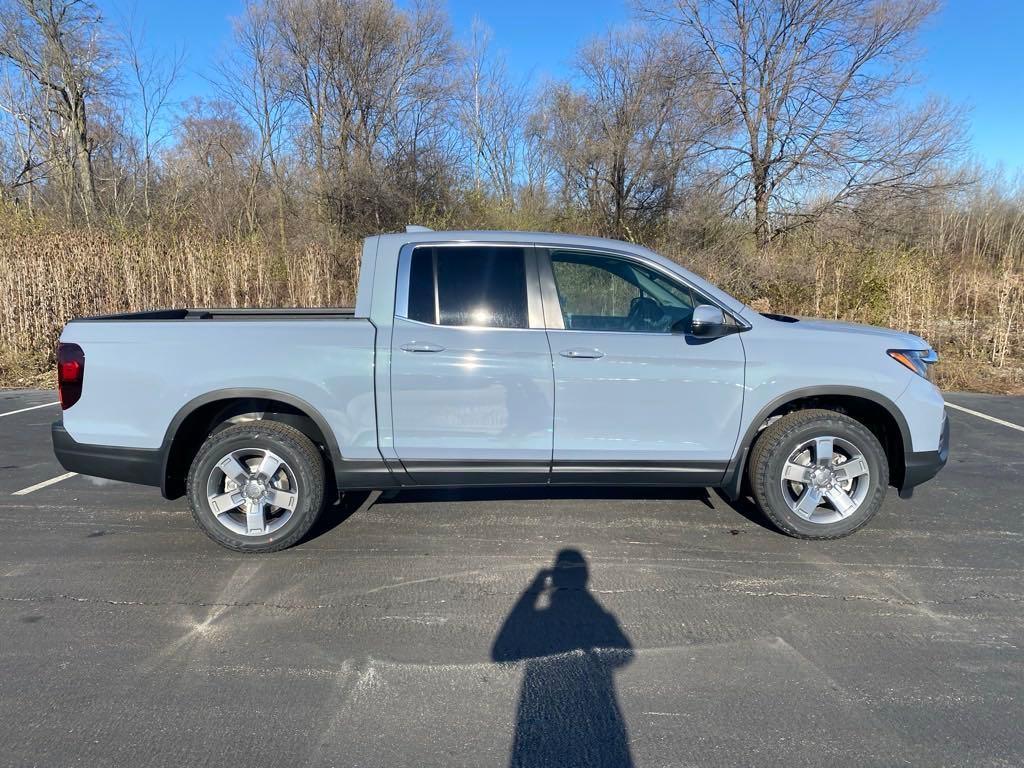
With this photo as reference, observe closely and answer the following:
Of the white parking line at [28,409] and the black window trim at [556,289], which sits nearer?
the black window trim at [556,289]

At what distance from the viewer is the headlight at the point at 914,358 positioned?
400cm

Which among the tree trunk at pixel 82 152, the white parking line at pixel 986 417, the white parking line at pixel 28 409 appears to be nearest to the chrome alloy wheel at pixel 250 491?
the white parking line at pixel 28 409

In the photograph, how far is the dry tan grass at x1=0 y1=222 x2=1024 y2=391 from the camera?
10773 millimetres

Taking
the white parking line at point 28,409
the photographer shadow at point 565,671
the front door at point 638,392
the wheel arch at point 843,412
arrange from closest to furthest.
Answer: the photographer shadow at point 565,671, the front door at point 638,392, the wheel arch at point 843,412, the white parking line at point 28,409

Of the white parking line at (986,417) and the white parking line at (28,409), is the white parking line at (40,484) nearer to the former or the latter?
the white parking line at (28,409)

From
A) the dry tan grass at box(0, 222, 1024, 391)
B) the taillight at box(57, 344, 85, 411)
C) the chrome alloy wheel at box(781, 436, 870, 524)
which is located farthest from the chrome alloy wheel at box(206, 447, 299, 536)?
the dry tan grass at box(0, 222, 1024, 391)

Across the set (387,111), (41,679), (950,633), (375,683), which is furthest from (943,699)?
(387,111)

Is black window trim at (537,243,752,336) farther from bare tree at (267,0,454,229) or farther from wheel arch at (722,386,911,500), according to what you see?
bare tree at (267,0,454,229)

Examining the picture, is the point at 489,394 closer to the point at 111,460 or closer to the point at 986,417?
the point at 111,460

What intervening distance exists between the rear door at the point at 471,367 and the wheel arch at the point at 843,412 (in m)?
1.25

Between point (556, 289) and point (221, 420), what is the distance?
7.64 feet

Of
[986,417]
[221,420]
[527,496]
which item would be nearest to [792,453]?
[527,496]

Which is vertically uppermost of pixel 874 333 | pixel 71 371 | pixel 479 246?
pixel 479 246

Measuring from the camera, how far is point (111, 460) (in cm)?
386
